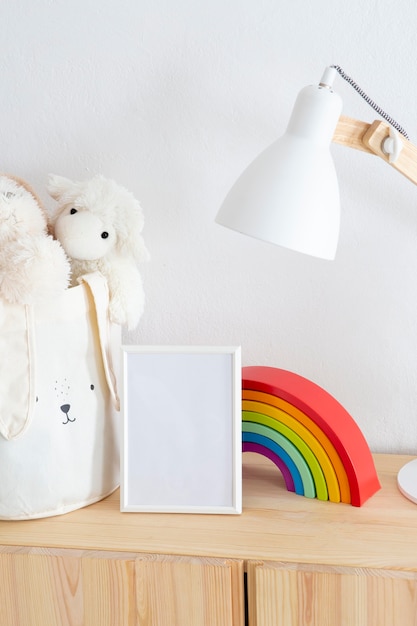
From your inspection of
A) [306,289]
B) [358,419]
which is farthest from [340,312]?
[358,419]

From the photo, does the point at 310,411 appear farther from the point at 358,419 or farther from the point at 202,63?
the point at 202,63

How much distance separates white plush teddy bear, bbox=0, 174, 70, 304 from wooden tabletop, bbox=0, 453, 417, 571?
308mm

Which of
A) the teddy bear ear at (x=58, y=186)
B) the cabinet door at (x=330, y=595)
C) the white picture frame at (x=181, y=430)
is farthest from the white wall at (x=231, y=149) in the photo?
the cabinet door at (x=330, y=595)

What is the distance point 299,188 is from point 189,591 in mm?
510

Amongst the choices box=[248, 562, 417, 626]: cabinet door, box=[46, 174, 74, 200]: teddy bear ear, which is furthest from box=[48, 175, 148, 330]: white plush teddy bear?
box=[248, 562, 417, 626]: cabinet door

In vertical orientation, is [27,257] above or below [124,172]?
below

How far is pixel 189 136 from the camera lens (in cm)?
115

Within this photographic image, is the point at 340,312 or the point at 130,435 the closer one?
the point at 130,435

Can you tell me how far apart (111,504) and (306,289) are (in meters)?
0.46

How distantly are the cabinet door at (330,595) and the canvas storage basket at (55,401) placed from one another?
0.28 meters

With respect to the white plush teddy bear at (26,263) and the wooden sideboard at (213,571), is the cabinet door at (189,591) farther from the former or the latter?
the white plush teddy bear at (26,263)

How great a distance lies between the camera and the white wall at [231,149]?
3.61ft

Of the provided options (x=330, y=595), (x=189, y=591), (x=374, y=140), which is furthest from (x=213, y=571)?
(x=374, y=140)

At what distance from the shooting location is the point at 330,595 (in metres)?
0.85
